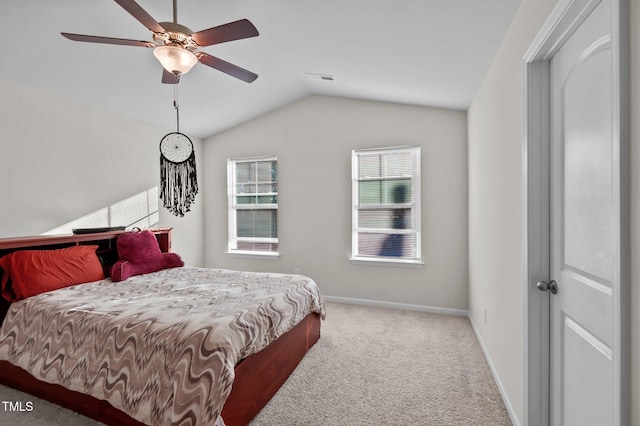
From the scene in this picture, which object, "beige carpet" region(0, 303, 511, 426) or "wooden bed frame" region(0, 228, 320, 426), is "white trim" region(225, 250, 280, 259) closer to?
"beige carpet" region(0, 303, 511, 426)

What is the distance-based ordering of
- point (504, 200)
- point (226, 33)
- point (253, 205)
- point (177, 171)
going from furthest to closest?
point (253, 205), point (177, 171), point (504, 200), point (226, 33)

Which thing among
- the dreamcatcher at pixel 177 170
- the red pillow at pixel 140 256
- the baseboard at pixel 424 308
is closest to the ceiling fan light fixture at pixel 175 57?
the dreamcatcher at pixel 177 170

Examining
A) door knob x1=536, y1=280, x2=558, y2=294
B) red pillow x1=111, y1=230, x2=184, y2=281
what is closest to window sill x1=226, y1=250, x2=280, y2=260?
red pillow x1=111, y1=230, x2=184, y2=281

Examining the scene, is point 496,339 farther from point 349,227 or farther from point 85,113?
point 85,113

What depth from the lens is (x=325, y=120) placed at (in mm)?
4148

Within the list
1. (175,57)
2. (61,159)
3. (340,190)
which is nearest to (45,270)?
(61,159)

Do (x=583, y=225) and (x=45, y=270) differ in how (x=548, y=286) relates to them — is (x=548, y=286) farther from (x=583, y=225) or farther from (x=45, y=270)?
(x=45, y=270)

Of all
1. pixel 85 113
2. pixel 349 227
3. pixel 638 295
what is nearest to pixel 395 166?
pixel 349 227

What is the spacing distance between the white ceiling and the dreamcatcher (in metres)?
0.53

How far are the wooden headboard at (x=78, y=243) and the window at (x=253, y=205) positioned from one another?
123 cm

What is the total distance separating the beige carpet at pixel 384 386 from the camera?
5.99ft

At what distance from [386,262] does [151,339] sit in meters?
2.86

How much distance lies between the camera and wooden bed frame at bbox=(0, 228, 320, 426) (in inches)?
66.4

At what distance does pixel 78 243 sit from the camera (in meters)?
2.88
